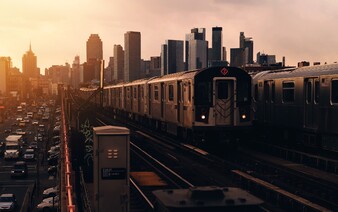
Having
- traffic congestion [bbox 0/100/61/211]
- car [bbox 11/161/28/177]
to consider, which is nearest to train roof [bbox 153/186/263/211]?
traffic congestion [bbox 0/100/61/211]

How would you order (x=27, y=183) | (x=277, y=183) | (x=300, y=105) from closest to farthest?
(x=277, y=183) → (x=300, y=105) → (x=27, y=183)

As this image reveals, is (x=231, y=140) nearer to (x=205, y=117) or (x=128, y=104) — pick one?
(x=205, y=117)

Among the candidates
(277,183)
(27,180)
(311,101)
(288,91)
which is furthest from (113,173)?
(27,180)

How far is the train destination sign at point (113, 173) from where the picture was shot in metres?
11.1

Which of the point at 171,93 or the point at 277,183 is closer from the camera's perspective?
the point at 277,183

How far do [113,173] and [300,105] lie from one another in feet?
36.0

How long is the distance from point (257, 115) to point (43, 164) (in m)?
40.0

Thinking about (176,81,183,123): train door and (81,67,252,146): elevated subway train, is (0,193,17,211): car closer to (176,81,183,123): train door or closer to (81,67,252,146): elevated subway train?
(176,81,183,123): train door

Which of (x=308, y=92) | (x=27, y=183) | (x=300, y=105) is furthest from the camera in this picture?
(x=27, y=183)

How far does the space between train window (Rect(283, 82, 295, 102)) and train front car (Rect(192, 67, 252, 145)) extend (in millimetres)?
1808

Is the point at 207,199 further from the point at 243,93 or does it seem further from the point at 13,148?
the point at 13,148

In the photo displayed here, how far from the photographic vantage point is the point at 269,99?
74.8 ft

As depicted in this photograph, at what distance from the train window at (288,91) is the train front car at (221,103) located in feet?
5.93

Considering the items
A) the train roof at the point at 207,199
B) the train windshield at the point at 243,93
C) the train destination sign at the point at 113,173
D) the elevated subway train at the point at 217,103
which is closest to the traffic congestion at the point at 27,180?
the elevated subway train at the point at 217,103
